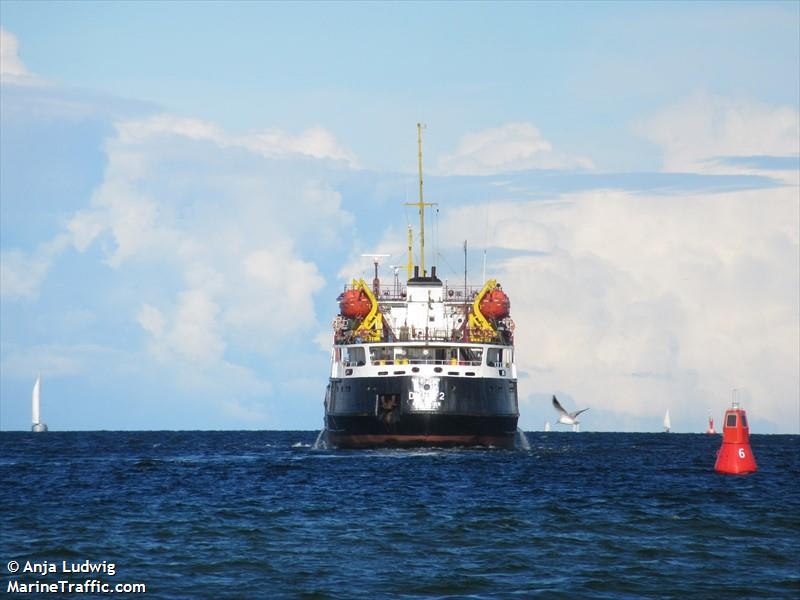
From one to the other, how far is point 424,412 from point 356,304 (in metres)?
12.5

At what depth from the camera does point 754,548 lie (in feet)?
103

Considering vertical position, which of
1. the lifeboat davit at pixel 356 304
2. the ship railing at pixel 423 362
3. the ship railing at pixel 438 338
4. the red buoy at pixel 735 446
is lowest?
the red buoy at pixel 735 446

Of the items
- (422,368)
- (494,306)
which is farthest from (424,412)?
(494,306)

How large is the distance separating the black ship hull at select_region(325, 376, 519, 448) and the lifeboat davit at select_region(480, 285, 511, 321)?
586 cm

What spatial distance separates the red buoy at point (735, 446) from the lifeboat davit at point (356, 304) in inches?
1270

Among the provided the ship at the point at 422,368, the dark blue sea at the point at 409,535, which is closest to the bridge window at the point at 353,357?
the ship at the point at 422,368

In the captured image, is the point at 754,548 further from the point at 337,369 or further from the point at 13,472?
the point at 337,369

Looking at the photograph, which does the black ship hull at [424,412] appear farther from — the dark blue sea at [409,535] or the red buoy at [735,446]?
the red buoy at [735,446]

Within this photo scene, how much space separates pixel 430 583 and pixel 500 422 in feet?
171

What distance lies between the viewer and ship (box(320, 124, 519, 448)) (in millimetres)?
74938

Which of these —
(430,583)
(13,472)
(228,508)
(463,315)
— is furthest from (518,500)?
(463,315)

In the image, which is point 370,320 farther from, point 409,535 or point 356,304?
point 409,535

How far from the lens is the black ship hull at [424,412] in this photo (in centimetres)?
7456

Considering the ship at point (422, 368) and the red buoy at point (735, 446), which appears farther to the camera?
the ship at point (422, 368)
